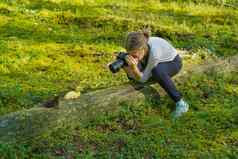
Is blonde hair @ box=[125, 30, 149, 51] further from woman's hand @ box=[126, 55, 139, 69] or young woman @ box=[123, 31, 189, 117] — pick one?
woman's hand @ box=[126, 55, 139, 69]

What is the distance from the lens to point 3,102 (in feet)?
27.5

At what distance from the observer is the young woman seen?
7.67 meters

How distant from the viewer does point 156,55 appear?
791 centimetres

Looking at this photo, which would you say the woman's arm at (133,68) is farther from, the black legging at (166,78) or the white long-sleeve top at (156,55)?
the black legging at (166,78)

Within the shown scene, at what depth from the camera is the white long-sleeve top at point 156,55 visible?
310 inches

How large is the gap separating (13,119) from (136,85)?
6.06ft

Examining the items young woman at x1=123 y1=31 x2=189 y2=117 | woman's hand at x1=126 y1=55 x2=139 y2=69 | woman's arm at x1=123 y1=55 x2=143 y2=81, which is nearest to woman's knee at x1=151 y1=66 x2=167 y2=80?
young woman at x1=123 y1=31 x2=189 y2=117

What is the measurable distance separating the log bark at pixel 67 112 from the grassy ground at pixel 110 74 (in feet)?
0.38

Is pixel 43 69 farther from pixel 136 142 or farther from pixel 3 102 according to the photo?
pixel 136 142

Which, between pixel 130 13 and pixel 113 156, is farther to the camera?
pixel 130 13

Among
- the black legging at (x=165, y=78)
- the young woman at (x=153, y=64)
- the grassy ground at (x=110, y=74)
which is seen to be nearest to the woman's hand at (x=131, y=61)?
the young woman at (x=153, y=64)

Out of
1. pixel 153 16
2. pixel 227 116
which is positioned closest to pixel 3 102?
pixel 227 116

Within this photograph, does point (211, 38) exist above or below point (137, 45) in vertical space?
A: below

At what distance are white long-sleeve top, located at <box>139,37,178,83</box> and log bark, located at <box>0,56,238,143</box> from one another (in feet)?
0.78
